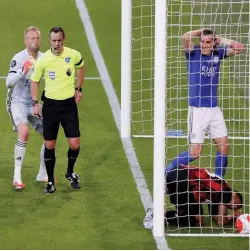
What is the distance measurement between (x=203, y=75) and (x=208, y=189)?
1.41 meters

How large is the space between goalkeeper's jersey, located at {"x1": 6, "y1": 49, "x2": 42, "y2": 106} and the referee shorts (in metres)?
0.49

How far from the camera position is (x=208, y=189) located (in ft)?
38.0

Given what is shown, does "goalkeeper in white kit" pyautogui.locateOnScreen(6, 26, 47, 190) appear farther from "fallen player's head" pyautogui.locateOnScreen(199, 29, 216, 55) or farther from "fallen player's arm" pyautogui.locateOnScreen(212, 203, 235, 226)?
"fallen player's arm" pyautogui.locateOnScreen(212, 203, 235, 226)

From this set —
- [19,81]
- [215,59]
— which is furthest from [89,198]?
[215,59]

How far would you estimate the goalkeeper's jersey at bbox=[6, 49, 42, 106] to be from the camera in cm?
1255

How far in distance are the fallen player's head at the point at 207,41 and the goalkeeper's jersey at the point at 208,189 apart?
1.44 meters

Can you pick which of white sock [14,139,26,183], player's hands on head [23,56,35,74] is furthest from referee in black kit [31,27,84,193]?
white sock [14,139,26,183]

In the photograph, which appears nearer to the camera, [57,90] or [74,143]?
[57,90]

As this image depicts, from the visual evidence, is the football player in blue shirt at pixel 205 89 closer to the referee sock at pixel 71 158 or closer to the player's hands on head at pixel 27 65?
the referee sock at pixel 71 158

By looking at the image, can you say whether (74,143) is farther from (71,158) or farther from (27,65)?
(27,65)

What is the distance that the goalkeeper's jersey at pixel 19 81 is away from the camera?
494 inches

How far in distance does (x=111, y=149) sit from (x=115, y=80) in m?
3.94


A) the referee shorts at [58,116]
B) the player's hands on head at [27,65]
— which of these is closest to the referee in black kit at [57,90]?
the referee shorts at [58,116]

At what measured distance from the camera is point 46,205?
1230 cm
